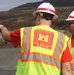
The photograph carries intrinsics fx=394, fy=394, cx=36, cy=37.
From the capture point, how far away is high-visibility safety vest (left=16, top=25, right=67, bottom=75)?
4309 millimetres

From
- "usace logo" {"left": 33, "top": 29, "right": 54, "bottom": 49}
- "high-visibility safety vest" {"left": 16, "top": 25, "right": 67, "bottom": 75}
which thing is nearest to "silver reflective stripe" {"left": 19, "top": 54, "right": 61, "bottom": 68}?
"high-visibility safety vest" {"left": 16, "top": 25, "right": 67, "bottom": 75}

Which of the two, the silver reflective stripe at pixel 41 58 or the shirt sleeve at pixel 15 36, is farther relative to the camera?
the shirt sleeve at pixel 15 36

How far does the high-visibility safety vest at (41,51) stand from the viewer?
14.1 feet

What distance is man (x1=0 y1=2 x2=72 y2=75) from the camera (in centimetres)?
431

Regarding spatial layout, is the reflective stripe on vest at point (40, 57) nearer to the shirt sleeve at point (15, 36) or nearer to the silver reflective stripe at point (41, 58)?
the silver reflective stripe at point (41, 58)

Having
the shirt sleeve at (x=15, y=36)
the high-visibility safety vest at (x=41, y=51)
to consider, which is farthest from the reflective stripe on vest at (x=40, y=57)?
the shirt sleeve at (x=15, y=36)

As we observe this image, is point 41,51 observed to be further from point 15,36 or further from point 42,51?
point 15,36

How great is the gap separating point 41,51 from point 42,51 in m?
0.01

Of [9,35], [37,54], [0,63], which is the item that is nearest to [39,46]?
[37,54]

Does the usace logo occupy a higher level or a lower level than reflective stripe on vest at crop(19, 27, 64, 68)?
higher

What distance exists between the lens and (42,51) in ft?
14.2

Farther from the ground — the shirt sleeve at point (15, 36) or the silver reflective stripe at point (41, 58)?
the shirt sleeve at point (15, 36)

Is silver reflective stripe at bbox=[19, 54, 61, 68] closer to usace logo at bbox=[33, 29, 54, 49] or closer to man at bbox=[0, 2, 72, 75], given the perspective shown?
man at bbox=[0, 2, 72, 75]

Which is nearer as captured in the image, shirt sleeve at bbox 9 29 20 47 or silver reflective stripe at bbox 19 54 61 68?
silver reflective stripe at bbox 19 54 61 68
